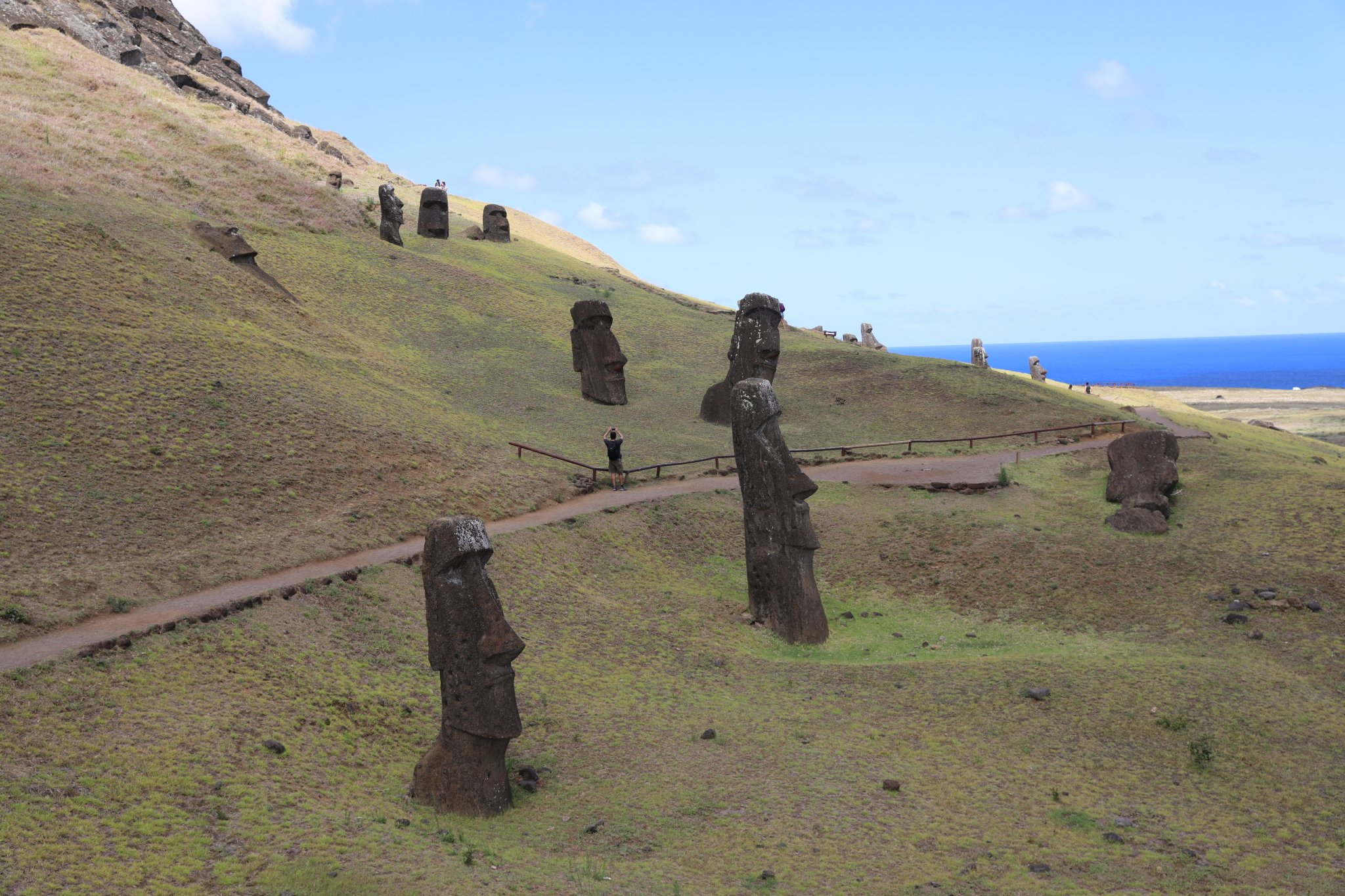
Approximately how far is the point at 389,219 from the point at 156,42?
46.6 meters

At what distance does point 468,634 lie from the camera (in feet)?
44.1

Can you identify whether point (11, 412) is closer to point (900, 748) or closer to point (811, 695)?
point (811, 695)

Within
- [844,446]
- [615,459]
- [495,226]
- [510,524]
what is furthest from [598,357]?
[495,226]

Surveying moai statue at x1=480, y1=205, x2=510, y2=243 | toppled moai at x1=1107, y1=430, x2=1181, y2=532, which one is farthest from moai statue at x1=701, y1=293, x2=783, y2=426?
moai statue at x1=480, y1=205, x2=510, y2=243

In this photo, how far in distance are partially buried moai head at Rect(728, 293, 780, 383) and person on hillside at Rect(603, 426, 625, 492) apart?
24.5 ft

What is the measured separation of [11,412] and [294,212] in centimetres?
3198

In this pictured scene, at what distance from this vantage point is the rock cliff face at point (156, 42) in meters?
67.8

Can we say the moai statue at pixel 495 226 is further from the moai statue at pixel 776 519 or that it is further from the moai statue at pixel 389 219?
the moai statue at pixel 776 519

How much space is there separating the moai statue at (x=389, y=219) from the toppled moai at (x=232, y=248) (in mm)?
15944

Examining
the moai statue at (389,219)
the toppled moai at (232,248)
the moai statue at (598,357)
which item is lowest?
the moai statue at (598,357)

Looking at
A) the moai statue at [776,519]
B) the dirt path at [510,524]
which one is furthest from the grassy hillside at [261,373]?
the moai statue at [776,519]

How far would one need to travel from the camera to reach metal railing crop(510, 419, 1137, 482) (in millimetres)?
30266

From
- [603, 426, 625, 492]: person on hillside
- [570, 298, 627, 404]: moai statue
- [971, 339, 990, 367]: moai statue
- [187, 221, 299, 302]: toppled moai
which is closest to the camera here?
[603, 426, 625, 492]: person on hillside

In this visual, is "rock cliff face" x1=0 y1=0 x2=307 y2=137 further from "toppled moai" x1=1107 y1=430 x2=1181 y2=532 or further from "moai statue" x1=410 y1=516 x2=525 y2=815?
"toppled moai" x1=1107 y1=430 x2=1181 y2=532
